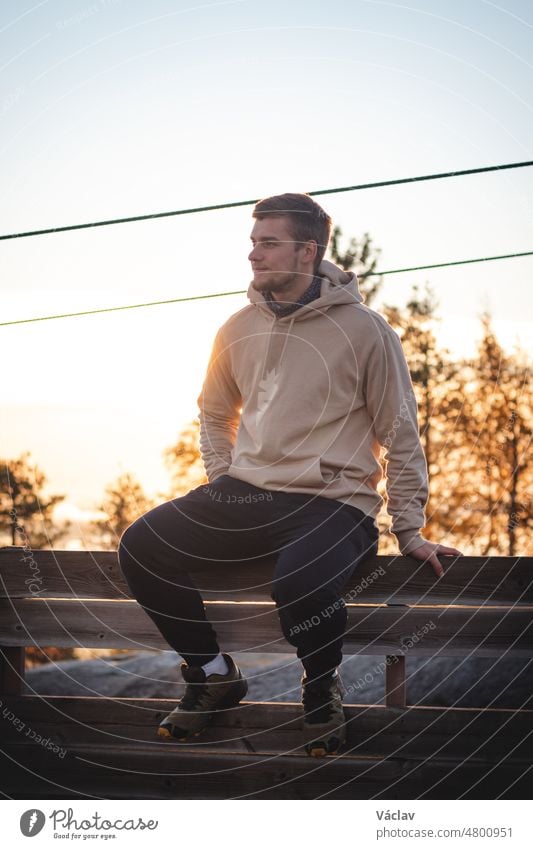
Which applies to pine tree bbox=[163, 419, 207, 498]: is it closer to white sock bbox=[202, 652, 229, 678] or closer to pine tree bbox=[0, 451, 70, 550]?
pine tree bbox=[0, 451, 70, 550]

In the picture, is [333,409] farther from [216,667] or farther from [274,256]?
[216,667]

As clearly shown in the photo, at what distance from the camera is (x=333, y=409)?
3199mm

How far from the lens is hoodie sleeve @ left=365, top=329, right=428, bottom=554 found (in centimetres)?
311

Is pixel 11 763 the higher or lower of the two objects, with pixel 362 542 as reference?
→ lower

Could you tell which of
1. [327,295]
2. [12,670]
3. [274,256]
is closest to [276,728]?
[12,670]

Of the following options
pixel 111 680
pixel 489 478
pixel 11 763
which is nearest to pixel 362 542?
pixel 11 763

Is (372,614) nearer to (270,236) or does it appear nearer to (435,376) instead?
(270,236)

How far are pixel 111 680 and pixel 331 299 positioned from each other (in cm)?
815

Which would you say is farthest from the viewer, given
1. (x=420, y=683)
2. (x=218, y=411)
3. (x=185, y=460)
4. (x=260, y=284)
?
(x=185, y=460)

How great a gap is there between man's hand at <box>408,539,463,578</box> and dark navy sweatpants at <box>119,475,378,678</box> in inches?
6.3

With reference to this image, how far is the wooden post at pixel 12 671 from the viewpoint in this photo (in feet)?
11.4

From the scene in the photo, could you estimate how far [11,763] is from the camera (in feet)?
11.0

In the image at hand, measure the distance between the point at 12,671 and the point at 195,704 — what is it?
837 millimetres

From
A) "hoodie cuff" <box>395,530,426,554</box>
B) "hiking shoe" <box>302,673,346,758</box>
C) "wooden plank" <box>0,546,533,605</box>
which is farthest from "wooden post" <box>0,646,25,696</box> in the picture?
"hoodie cuff" <box>395,530,426,554</box>
